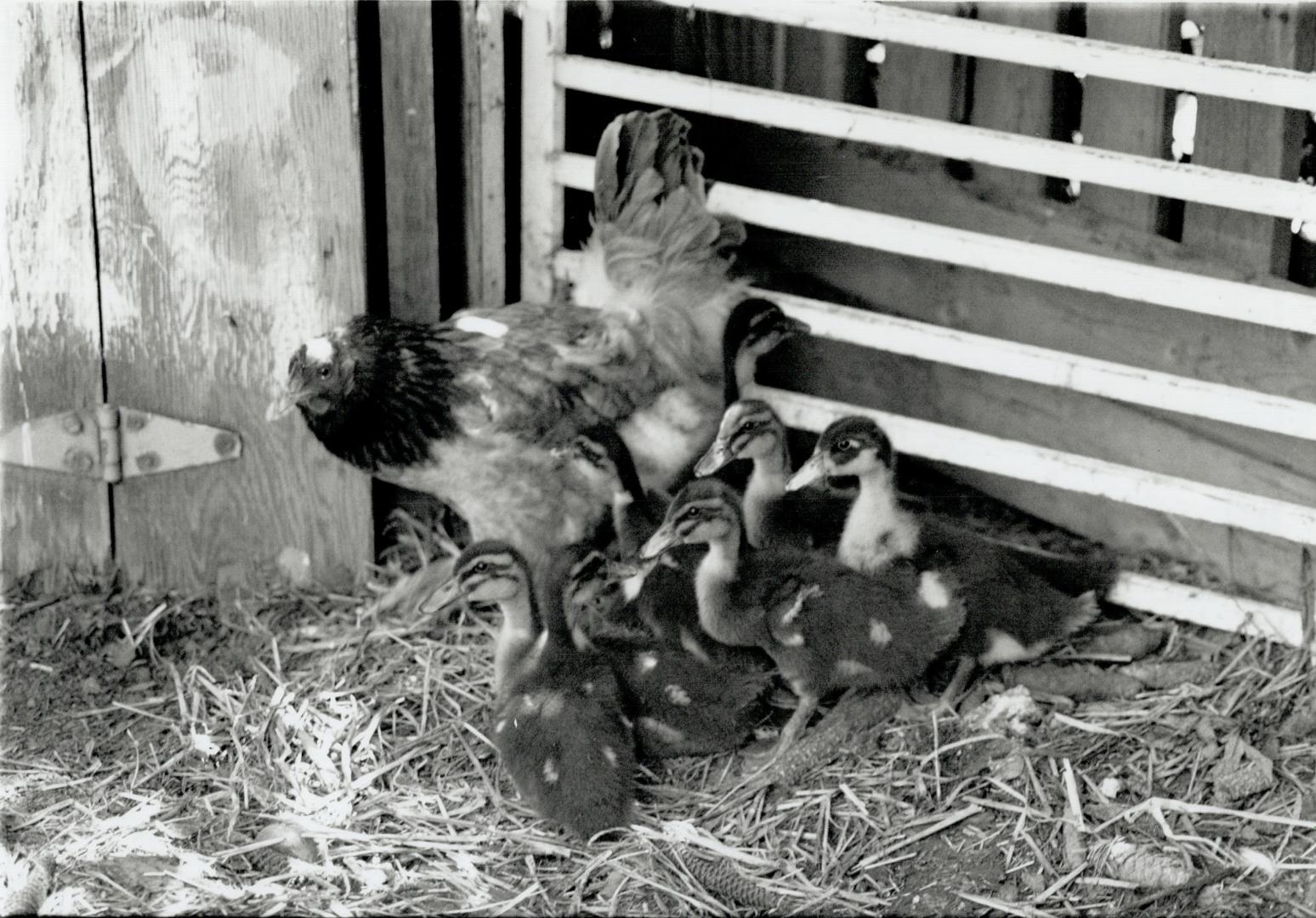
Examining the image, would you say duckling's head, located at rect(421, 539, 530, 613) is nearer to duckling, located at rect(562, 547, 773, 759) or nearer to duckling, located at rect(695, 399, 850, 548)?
duckling, located at rect(562, 547, 773, 759)

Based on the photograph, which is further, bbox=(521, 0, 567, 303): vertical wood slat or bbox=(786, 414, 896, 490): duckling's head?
bbox=(521, 0, 567, 303): vertical wood slat

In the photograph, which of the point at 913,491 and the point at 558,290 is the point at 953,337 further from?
the point at 558,290

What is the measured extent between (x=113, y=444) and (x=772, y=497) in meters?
1.87

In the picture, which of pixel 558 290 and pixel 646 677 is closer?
pixel 646 677

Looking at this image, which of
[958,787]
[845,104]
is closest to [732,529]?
[958,787]

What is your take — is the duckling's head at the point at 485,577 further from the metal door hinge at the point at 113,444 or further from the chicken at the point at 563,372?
the metal door hinge at the point at 113,444

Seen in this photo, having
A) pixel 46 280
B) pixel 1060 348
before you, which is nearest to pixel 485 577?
pixel 46 280

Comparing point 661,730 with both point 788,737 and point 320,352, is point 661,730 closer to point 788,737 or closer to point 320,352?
point 788,737

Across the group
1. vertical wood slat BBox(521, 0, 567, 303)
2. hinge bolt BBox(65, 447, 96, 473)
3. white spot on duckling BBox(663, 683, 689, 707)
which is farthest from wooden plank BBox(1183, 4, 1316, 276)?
hinge bolt BBox(65, 447, 96, 473)

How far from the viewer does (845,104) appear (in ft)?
16.1

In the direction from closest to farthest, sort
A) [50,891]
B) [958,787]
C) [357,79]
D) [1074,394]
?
[50,891] → [958,787] → [357,79] → [1074,394]

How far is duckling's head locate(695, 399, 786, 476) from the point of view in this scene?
186 inches

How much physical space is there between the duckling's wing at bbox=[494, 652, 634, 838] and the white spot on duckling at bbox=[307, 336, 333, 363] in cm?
108

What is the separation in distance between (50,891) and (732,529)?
1782mm
